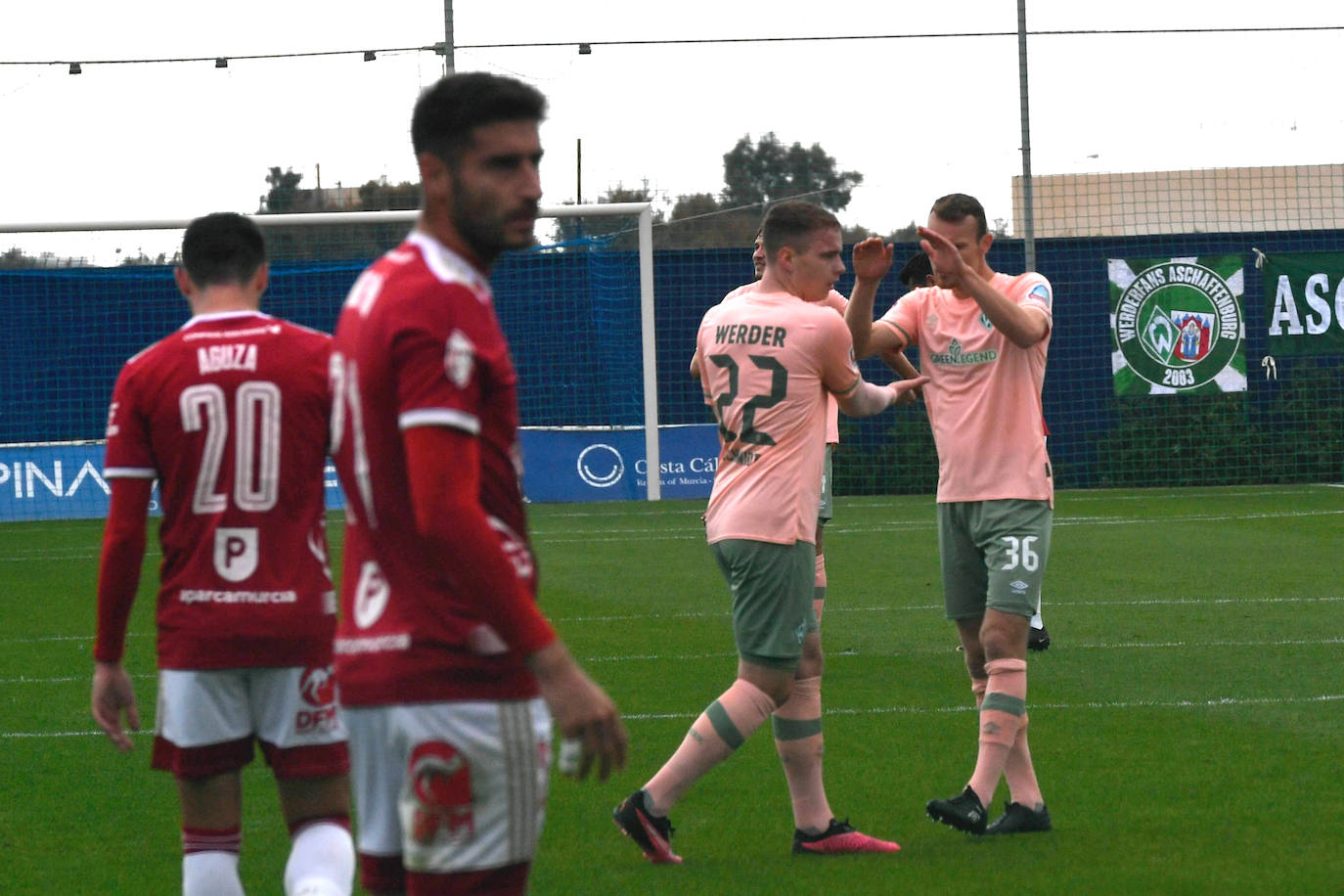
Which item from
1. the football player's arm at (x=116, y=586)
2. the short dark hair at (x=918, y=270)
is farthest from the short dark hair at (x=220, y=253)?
the short dark hair at (x=918, y=270)

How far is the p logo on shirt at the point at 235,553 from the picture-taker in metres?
3.87

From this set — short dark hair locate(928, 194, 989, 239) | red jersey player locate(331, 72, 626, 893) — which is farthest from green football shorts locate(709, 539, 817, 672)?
red jersey player locate(331, 72, 626, 893)

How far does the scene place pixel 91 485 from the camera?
19828 mm

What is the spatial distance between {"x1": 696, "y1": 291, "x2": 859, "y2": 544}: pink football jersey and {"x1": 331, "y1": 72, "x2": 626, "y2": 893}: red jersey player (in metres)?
2.55

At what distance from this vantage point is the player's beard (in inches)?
108

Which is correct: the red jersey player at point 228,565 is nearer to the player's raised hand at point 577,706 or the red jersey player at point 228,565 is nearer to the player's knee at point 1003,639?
the player's raised hand at point 577,706

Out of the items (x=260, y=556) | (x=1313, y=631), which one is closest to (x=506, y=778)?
(x=260, y=556)

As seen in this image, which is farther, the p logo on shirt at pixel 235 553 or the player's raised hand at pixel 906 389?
the player's raised hand at pixel 906 389

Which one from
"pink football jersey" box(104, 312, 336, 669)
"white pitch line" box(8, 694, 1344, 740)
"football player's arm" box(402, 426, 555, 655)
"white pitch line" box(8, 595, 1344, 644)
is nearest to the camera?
"football player's arm" box(402, 426, 555, 655)

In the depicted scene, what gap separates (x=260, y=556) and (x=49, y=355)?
1904cm

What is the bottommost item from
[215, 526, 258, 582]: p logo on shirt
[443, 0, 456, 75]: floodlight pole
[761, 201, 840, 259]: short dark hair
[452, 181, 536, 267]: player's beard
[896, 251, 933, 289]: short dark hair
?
[215, 526, 258, 582]: p logo on shirt

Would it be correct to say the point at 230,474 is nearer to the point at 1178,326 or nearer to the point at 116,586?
the point at 116,586

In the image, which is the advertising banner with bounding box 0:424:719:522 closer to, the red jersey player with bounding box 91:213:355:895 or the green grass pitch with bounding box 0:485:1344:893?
the green grass pitch with bounding box 0:485:1344:893

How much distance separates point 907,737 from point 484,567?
17.0 feet
